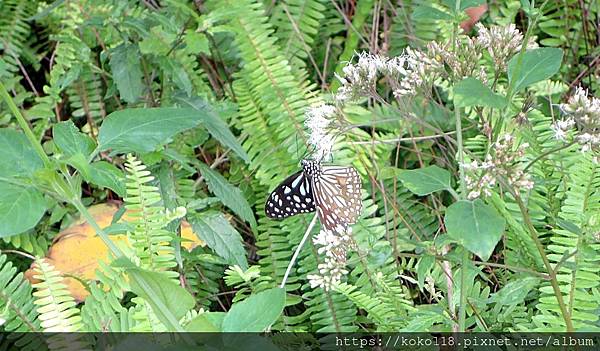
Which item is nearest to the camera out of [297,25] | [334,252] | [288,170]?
[334,252]

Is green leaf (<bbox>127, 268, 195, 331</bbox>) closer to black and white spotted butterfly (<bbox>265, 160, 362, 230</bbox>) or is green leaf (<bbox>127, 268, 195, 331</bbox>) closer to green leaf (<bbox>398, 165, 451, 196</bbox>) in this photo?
green leaf (<bbox>398, 165, 451, 196</bbox>)

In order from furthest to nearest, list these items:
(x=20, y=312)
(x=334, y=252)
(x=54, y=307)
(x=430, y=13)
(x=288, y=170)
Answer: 1. (x=288, y=170)
2. (x=20, y=312)
3. (x=54, y=307)
4. (x=334, y=252)
5. (x=430, y=13)

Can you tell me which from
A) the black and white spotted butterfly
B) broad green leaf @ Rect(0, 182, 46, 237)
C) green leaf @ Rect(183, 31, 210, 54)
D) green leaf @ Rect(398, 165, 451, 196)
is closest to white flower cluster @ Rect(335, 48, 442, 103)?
green leaf @ Rect(398, 165, 451, 196)

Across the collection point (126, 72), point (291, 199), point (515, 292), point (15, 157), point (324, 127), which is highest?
point (15, 157)

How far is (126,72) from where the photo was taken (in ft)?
8.22

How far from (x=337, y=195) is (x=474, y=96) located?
0.98 meters

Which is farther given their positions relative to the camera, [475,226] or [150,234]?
[150,234]

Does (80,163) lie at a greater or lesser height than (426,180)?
greater

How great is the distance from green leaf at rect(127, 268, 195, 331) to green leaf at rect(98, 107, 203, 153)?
0.24m

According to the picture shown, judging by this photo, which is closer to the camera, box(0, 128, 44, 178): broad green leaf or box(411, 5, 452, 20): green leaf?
box(0, 128, 44, 178): broad green leaf

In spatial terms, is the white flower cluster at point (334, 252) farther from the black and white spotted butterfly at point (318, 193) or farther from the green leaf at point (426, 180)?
the black and white spotted butterfly at point (318, 193)

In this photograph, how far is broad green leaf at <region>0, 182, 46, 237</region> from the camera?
1.10 meters

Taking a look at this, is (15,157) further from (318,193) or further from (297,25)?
(297,25)

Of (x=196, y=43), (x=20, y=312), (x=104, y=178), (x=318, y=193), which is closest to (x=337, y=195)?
(x=318, y=193)
